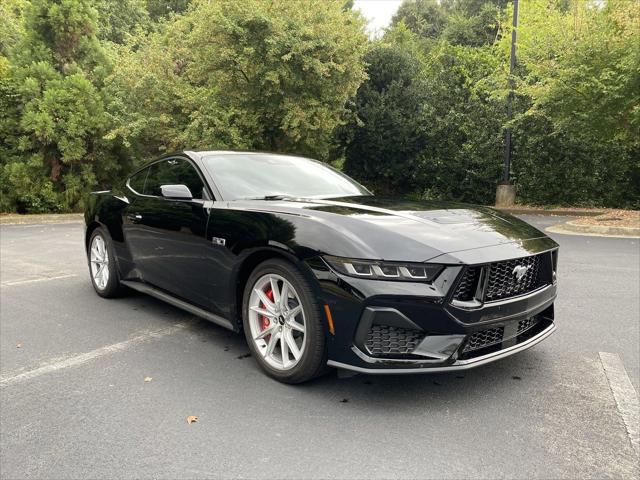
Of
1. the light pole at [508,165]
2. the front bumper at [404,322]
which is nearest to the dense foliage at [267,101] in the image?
the light pole at [508,165]

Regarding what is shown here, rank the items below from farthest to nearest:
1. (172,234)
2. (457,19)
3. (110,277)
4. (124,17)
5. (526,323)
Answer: (124,17) → (457,19) → (110,277) → (172,234) → (526,323)

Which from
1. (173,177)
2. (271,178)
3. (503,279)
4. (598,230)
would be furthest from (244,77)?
(503,279)

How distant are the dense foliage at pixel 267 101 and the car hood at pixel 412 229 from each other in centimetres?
1106

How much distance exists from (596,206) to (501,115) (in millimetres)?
4432

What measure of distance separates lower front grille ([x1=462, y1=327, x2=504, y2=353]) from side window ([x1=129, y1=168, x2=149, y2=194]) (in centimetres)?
330

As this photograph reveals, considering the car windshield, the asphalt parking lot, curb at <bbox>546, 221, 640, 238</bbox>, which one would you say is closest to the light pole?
curb at <bbox>546, 221, 640, 238</bbox>

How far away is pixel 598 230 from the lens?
1061cm

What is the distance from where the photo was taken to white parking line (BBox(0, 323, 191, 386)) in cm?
332

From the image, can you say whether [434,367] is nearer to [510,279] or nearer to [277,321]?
[510,279]

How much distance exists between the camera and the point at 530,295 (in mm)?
3059

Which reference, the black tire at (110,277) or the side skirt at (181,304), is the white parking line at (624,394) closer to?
the side skirt at (181,304)

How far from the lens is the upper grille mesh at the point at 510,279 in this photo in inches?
112

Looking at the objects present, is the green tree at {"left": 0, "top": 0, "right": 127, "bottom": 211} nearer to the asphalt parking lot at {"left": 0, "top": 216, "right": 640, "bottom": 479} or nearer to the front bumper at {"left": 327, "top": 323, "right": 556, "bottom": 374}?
the asphalt parking lot at {"left": 0, "top": 216, "right": 640, "bottom": 479}

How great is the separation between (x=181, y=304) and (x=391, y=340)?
6.48 feet
